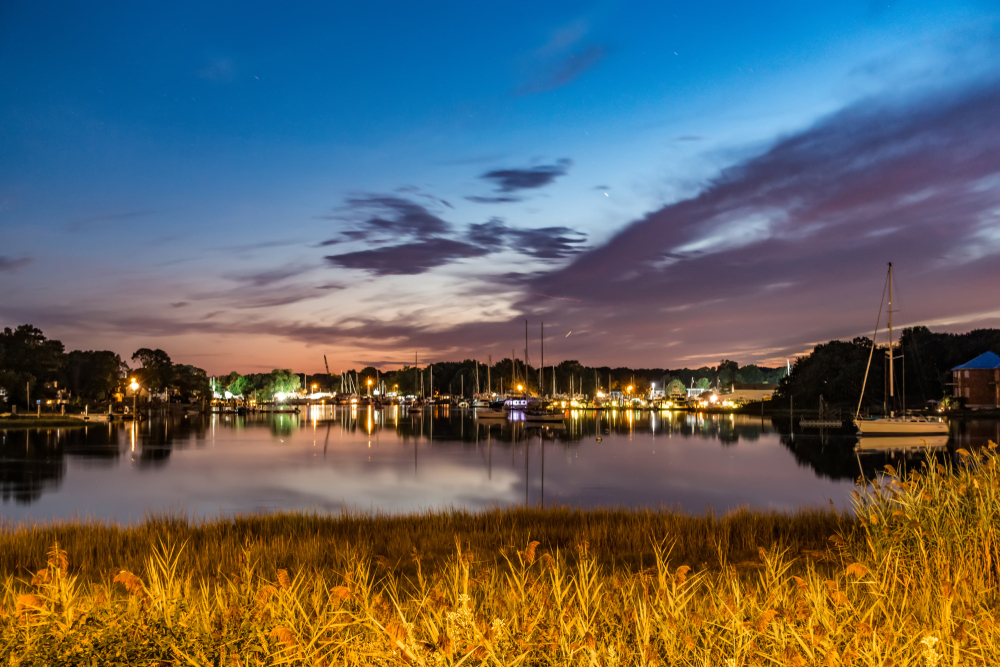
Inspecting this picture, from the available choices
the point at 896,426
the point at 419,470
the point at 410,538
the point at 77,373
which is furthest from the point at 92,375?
the point at 410,538

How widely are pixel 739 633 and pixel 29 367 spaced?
102m

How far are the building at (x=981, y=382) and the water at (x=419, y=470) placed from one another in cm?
A: 2565

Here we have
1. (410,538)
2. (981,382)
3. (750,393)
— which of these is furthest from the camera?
(750,393)

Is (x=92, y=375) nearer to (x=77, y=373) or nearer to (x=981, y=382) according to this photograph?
(x=77, y=373)

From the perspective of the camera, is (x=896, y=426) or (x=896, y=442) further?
(x=896, y=426)

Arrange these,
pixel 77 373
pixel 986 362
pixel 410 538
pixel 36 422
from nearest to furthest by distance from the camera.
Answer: pixel 410 538
pixel 36 422
pixel 986 362
pixel 77 373

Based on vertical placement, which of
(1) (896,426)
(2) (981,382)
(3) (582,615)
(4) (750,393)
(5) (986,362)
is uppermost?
(5) (986,362)

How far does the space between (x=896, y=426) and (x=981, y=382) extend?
147ft

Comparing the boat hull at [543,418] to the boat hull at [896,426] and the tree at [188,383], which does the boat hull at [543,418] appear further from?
the tree at [188,383]

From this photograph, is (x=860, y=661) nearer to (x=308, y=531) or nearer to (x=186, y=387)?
(x=308, y=531)

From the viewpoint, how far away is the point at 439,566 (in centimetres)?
1125

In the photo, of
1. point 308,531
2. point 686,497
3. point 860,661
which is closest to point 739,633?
point 860,661

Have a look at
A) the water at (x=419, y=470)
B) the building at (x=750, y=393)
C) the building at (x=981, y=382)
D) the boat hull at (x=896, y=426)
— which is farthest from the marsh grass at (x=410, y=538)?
the building at (x=750, y=393)

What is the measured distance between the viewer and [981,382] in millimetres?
92188
